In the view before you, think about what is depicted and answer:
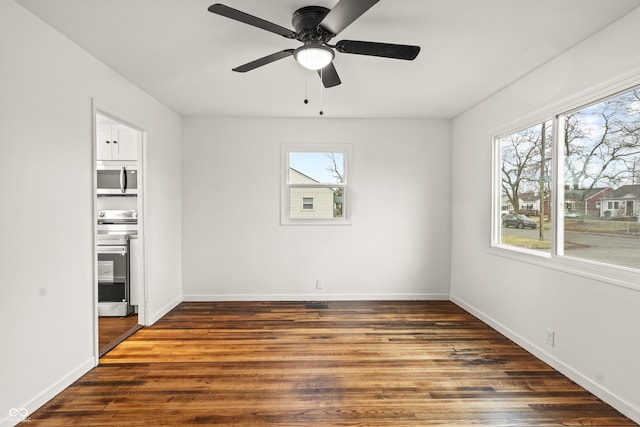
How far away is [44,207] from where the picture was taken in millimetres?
2244

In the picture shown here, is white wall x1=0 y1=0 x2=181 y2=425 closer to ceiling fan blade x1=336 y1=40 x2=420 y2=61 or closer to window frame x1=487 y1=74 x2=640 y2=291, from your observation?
ceiling fan blade x1=336 y1=40 x2=420 y2=61

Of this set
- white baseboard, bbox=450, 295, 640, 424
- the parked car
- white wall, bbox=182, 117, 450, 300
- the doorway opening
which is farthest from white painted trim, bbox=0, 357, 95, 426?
the parked car

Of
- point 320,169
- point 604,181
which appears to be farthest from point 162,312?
point 604,181

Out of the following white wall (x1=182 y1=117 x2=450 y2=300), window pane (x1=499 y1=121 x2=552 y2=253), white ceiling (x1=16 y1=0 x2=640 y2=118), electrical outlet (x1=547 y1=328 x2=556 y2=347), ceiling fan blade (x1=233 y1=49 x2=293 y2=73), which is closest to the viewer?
white ceiling (x1=16 y1=0 x2=640 y2=118)

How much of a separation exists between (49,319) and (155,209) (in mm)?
1744

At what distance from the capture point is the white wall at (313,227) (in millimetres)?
4641

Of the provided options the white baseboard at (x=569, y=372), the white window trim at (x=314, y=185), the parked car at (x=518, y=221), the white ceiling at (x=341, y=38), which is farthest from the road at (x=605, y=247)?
the white window trim at (x=314, y=185)

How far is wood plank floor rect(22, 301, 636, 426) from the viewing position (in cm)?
213

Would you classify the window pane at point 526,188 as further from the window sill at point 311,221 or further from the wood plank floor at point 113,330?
the wood plank floor at point 113,330

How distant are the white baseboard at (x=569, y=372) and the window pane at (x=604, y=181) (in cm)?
84

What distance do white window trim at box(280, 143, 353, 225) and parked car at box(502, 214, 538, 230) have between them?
1.87 m

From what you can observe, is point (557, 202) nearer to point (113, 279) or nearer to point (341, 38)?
point (341, 38)

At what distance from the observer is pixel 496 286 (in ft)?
12.0

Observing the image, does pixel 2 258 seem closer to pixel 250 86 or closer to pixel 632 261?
pixel 250 86
